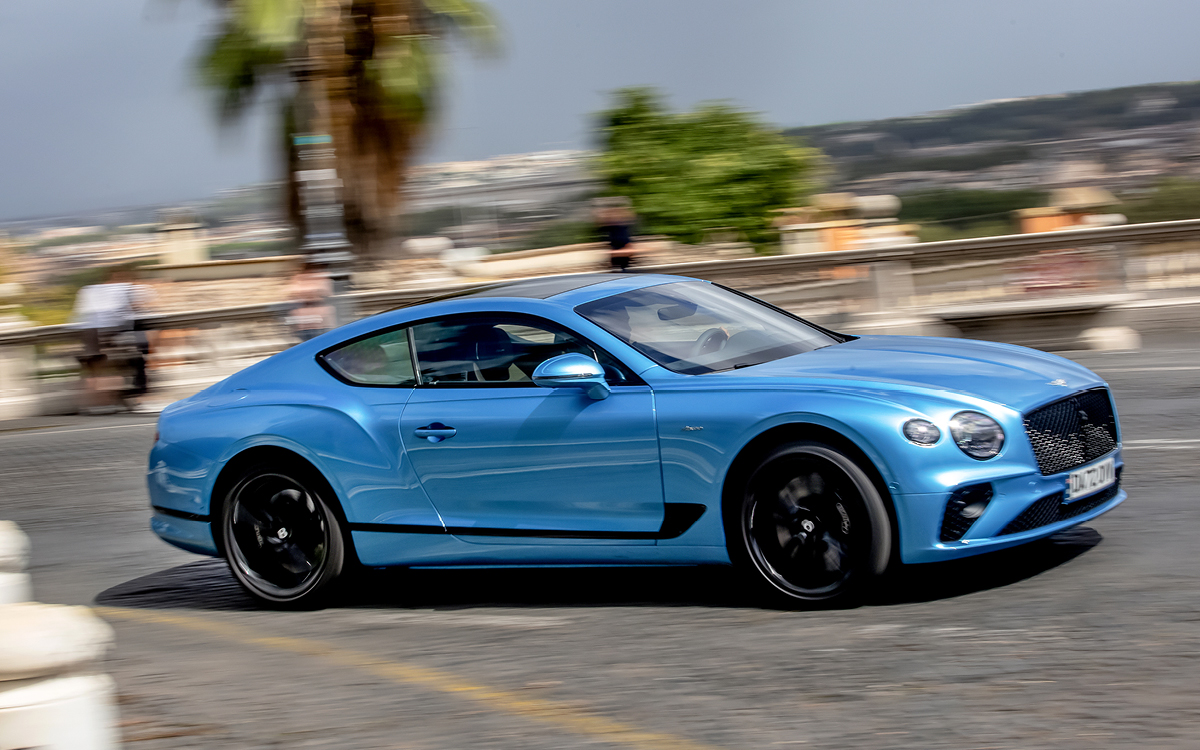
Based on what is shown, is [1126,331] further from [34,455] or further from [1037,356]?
[34,455]

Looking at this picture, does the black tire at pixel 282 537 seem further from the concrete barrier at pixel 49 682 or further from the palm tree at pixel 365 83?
the palm tree at pixel 365 83

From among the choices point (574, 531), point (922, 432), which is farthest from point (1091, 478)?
point (574, 531)

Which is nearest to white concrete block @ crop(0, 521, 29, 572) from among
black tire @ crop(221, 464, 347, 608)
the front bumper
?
black tire @ crop(221, 464, 347, 608)

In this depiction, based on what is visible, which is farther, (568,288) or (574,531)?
(568,288)

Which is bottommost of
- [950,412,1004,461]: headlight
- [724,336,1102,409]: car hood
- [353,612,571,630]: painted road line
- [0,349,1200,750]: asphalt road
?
[353,612,571,630]: painted road line

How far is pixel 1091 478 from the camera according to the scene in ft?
18.1

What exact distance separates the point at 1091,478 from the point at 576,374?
6.98ft

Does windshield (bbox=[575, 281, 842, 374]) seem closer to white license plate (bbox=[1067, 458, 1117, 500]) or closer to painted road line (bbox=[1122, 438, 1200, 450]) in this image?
white license plate (bbox=[1067, 458, 1117, 500])

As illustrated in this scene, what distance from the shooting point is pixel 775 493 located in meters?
5.39

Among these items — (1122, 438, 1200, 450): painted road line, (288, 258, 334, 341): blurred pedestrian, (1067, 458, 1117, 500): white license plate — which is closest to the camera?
(1067, 458, 1117, 500): white license plate

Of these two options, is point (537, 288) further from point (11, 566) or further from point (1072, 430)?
point (11, 566)

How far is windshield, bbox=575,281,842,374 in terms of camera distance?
5.96 m

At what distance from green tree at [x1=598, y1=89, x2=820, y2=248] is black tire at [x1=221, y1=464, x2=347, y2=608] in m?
46.0

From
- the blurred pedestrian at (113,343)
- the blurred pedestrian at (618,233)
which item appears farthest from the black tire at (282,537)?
the blurred pedestrian at (113,343)
